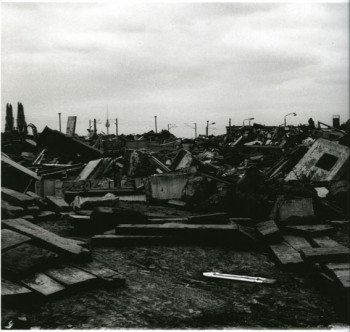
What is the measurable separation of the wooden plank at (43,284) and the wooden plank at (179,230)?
1976 mm

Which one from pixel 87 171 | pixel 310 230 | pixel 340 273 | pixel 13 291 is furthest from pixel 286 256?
pixel 87 171

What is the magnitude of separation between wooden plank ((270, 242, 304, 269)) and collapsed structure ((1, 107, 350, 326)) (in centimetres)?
1

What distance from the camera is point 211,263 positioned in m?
4.80

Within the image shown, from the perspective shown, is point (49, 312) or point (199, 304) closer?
point (49, 312)

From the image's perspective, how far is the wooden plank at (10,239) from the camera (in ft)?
13.0

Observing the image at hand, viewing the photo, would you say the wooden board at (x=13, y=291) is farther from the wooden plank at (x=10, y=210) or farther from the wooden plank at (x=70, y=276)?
the wooden plank at (x=10, y=210)

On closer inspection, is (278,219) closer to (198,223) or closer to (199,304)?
(198,223)

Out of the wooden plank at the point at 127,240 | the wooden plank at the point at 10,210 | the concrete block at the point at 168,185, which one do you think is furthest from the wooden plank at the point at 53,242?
the concrete block at the point at 168,185

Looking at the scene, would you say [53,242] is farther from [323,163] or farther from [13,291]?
[323,163]

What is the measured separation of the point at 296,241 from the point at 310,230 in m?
0.31

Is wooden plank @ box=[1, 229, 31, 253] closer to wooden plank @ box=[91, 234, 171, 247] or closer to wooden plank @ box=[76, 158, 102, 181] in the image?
wooden plank @ box=[91, 234, 171, 247]

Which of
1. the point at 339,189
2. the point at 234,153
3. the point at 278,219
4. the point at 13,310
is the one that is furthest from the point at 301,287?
the point at 234,153

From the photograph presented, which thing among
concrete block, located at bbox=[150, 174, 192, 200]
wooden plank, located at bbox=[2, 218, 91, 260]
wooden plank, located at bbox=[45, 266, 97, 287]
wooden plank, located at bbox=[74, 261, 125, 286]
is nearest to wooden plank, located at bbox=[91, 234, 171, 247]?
wooden plank, located at bbox=[2, 218, 91, 260]

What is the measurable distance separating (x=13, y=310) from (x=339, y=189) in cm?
634
